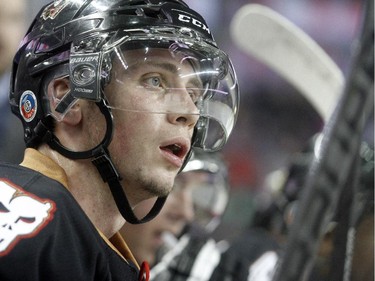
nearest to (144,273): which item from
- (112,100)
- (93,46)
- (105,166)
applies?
(105,166)

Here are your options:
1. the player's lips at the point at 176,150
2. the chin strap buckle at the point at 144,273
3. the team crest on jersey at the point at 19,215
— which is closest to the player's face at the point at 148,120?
the player's lips at the point at 176,150

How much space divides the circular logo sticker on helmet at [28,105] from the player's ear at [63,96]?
0.05m

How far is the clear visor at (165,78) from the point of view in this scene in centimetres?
212

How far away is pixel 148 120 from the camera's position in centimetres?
211

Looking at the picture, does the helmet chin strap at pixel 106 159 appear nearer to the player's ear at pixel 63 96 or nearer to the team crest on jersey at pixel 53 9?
the player's ear at pixel 63 96

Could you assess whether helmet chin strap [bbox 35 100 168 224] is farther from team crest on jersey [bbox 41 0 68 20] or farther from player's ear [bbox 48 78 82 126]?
team crest on jersey [bbox 41 0 68 20]

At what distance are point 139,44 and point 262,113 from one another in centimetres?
524

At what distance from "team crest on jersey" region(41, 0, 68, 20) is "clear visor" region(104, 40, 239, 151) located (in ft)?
0.58

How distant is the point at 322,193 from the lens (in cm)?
154

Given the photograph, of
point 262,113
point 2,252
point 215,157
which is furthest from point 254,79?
point 2,252

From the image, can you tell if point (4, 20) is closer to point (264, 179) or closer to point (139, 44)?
point (139, 44)

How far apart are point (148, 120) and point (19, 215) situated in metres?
0.44

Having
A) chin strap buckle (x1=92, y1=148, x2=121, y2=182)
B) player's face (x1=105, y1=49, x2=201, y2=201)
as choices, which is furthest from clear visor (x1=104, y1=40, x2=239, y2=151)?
chin strap buckle (x1=92, y1=148, x2=121, y2=182)

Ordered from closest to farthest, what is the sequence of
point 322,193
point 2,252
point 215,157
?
point 322,193, point 2,252, point 215,157
